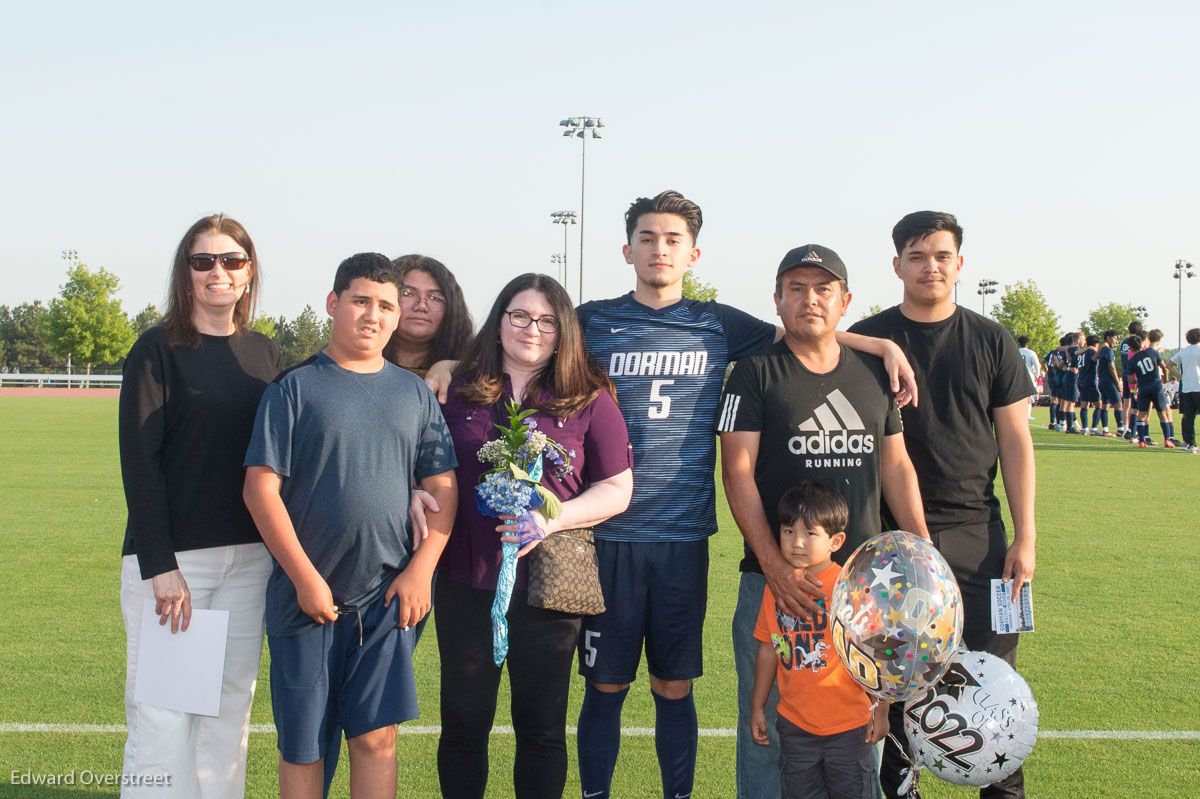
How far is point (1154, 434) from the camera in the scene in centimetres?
2125

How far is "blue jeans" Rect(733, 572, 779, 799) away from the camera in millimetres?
3443

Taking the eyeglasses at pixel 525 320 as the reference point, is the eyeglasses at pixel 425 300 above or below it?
above

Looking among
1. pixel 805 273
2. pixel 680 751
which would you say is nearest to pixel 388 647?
pixel 680 751

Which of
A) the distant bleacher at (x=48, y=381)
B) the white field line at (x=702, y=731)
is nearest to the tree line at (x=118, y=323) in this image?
the distant bleacher at (x=48, y=381)

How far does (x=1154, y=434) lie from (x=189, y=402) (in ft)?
75.4

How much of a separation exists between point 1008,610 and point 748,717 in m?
1.15

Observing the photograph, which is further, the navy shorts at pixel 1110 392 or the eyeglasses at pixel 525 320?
the navy shorts at pixel 1110 392

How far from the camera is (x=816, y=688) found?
10.7 feet

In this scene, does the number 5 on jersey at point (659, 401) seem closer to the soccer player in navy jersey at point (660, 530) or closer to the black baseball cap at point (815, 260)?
the soccer player in navy jersey at point (660, 530)

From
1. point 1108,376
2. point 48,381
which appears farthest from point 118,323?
point 1108,376

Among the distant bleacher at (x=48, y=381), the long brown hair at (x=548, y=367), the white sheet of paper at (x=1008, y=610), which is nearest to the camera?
the long brown hair at (x=548, y=367)

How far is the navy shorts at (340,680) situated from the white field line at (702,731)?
1267 millimetres

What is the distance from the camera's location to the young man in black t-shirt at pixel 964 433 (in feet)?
12.2

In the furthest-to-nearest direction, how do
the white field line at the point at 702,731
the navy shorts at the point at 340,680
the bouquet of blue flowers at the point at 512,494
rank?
the white field line at the point at 702,731 → the bouquet of blue flowers at the point at 512,494 → the navy shorts at the point at 340,680
